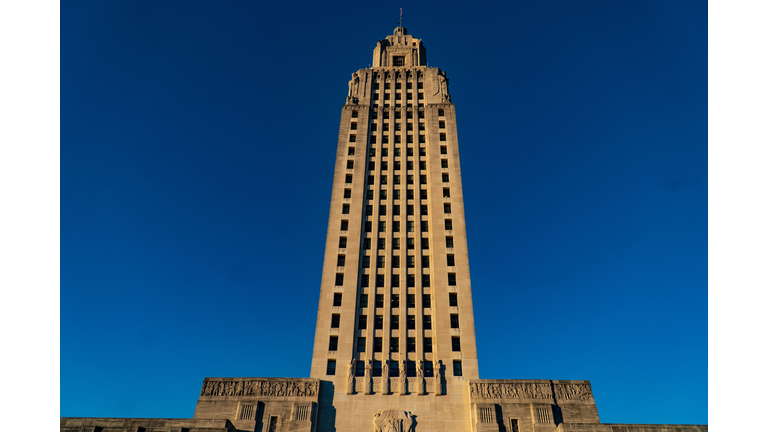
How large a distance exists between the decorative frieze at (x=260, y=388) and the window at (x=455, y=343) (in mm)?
12164

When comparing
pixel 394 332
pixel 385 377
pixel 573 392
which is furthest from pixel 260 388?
pixel 573 392

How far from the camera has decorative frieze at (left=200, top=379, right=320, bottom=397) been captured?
133 feet

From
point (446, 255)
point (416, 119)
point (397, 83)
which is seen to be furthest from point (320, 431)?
point (397, 83)

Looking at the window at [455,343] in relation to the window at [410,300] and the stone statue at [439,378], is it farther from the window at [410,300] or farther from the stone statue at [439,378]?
the window at [410,300]

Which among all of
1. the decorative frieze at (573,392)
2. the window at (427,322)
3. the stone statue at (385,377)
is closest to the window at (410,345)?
the window at (427,322)

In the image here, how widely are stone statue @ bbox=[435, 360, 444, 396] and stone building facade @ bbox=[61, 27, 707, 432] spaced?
125 millimetres

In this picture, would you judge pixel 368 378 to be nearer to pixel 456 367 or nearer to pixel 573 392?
pixel 456 367

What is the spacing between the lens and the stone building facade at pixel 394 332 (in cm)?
3878

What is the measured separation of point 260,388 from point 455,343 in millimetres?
17020

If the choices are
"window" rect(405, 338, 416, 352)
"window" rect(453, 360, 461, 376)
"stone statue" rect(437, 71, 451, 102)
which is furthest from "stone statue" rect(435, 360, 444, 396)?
"stone statue" rect(437, 71, 451, 102)

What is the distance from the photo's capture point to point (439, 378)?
4147 cm

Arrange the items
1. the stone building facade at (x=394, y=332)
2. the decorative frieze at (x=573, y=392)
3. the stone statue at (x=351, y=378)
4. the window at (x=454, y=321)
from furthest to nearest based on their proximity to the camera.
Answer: the window at (x=454, y=321), the stone statue at (x=351, y=378), the decorative frieze at (x=573, y=392), the stone building facade at (x=394, y=332)

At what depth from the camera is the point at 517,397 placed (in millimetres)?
39812

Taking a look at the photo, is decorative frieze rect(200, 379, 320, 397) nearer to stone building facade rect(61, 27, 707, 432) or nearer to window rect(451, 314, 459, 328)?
stone building facade rect(61, 27, 707, 432)
